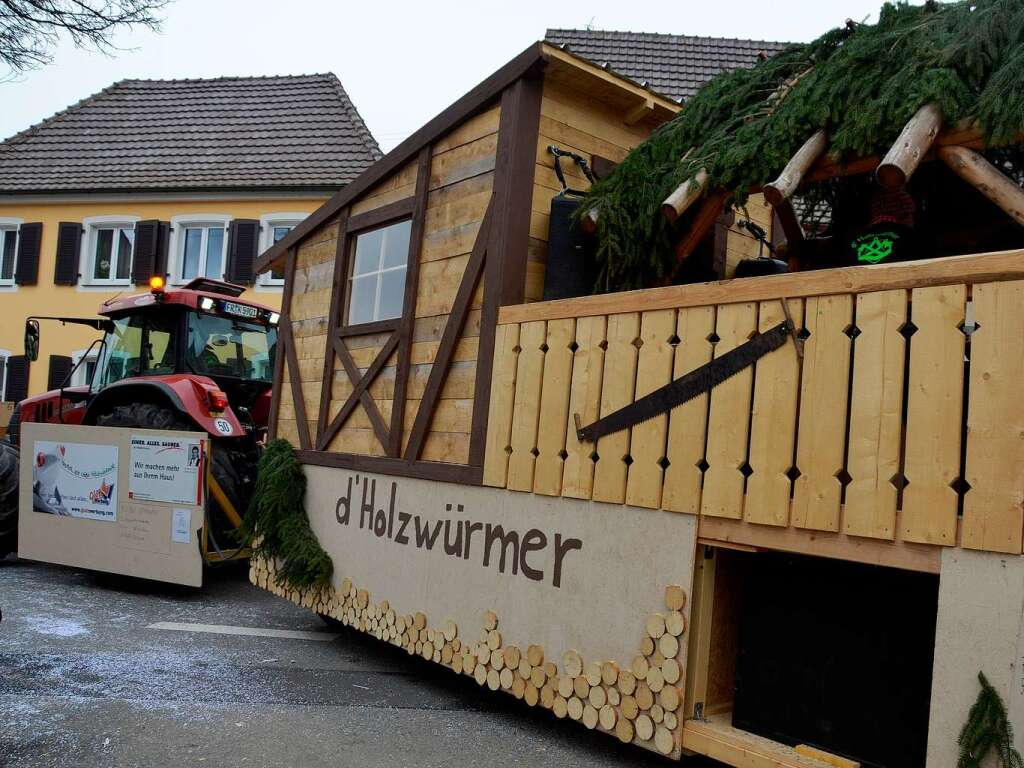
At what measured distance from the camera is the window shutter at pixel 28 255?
18.4 meters

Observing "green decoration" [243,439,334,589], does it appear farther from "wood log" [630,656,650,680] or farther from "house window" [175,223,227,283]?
"house window" [175,223,227,283]

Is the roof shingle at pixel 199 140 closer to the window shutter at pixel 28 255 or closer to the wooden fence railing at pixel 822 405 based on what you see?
the window shutter at pixel 28 255

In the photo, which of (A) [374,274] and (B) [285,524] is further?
(B) [285,524]

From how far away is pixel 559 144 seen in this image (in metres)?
5.50

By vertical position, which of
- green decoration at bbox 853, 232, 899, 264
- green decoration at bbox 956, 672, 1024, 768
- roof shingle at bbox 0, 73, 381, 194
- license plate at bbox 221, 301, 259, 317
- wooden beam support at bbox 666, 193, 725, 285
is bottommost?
green decoration at bbox 956, 672, 1024, 768

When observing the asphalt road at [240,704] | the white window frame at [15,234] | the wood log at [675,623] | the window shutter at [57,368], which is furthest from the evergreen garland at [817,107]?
the white window frame at [15,234]

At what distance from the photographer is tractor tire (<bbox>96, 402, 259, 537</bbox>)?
25.8 ft

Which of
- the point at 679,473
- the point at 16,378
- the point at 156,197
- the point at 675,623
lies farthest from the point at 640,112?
the point at 16,378

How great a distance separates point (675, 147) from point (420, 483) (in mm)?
2413

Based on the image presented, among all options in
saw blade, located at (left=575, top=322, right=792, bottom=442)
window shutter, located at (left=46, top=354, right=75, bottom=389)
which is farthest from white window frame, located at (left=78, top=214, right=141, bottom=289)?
saw blade, located at (left=575, top=322, right=792, bottom=442)

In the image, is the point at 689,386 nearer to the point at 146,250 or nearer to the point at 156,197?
the point at 146,250

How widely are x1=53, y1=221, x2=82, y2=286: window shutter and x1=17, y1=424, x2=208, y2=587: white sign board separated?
10.9m

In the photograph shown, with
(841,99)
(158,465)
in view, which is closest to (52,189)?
(158,465)

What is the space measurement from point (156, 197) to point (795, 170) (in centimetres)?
1587
